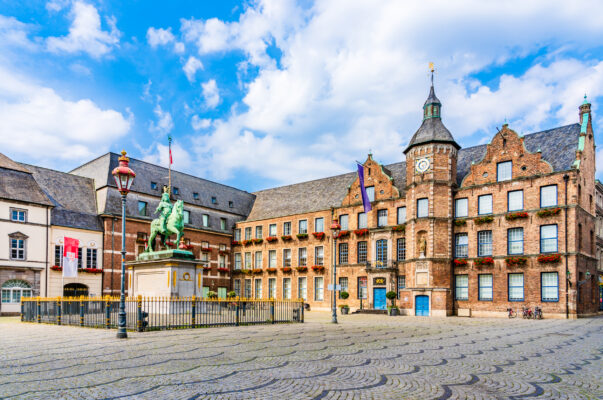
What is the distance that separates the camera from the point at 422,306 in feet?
128

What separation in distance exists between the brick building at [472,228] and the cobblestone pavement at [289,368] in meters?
20.1

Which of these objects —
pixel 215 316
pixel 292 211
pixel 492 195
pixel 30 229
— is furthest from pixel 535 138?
pixel 30 229

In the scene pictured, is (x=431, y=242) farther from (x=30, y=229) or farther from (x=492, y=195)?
(x=30, y=229)

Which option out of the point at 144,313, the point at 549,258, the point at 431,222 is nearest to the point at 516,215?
the point at 549,258

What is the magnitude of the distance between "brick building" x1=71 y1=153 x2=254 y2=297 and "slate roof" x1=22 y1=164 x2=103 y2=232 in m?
1.00


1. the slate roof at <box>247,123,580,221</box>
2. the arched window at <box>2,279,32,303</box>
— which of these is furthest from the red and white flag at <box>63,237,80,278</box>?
the slate roof at <box>247,123,580,221</box>

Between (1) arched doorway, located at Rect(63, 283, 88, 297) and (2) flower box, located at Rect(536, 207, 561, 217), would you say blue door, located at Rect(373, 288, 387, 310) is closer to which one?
(2) flower box, located at Rect(536, 207, 561, 217)

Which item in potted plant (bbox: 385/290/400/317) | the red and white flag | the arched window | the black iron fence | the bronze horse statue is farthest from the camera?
potted plant (bbox: 385/290/400/317)

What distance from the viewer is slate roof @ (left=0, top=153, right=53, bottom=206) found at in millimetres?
37344

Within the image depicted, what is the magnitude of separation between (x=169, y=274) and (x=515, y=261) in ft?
87.2

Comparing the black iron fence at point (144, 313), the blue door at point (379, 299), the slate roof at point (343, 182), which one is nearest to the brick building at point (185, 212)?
the slate roof at point (343, 182)

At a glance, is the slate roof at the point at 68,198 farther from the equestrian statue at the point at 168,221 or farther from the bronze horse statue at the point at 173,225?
the equestrian statue at the point at 168,221

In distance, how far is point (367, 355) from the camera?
13086mm

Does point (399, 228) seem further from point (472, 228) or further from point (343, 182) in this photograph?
point (343, 182)
